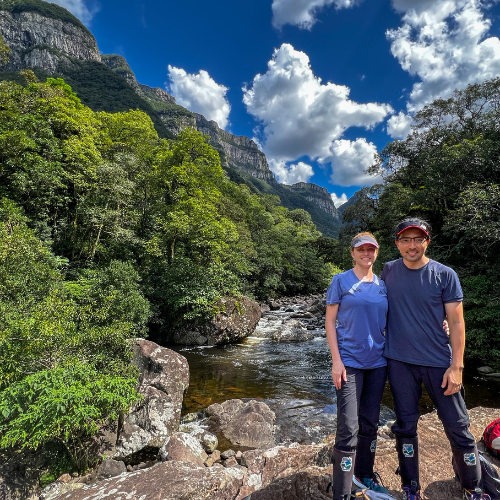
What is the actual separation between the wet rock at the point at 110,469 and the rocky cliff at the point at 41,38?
108852 mm

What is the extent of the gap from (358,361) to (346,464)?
2.71 feet

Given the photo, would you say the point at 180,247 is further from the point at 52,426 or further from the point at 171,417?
the point at 52,426

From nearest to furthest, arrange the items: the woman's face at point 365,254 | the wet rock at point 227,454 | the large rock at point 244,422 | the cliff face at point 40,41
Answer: the woman's face at point 365,254
the wet rock at point 227,454
the large rock at point 244,422
the cliff face at point 40,41

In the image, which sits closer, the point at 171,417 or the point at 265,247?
the point at 171,417

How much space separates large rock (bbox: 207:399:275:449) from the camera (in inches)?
257

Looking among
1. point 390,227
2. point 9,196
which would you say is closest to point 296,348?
point 390,227

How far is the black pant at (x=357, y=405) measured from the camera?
2.32m

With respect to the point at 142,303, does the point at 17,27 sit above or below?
above

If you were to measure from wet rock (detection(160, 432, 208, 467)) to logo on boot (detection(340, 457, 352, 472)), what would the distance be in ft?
14.2

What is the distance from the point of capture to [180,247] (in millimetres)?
17922

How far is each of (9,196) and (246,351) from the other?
13.3 meters

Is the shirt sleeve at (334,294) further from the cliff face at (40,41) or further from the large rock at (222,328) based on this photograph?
the cliff face at (40,41)

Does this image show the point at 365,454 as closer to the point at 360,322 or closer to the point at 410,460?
the point at 410,460

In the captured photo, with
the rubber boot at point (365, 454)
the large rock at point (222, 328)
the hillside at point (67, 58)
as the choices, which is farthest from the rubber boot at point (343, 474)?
the hillside at point (67, 58)
